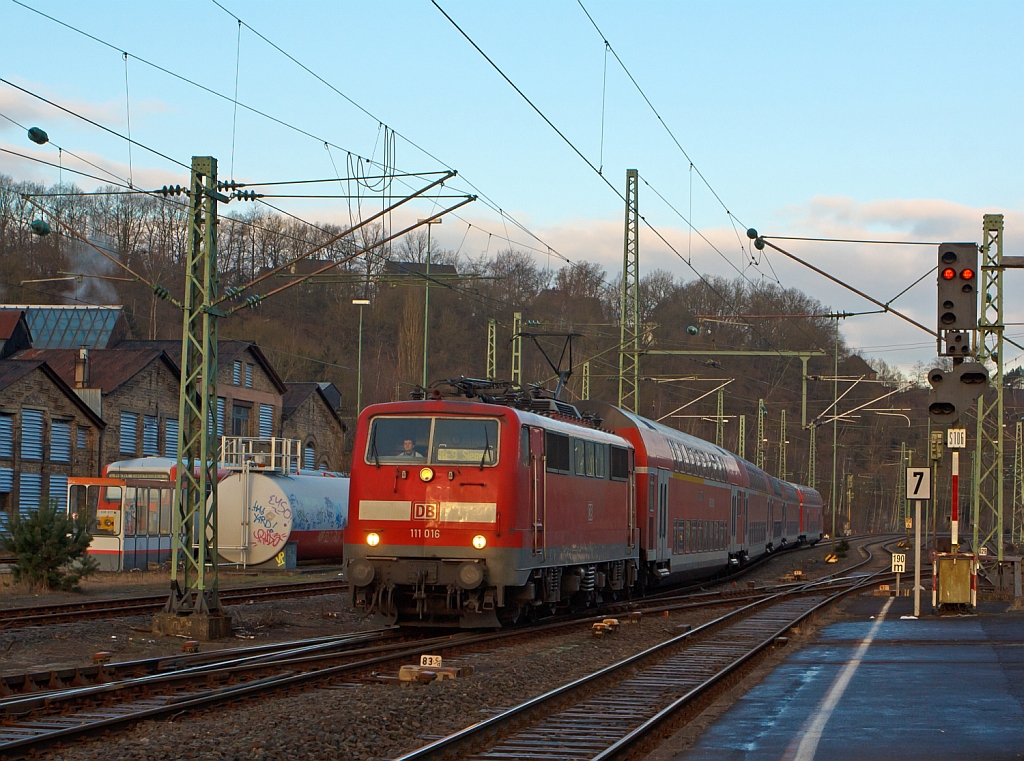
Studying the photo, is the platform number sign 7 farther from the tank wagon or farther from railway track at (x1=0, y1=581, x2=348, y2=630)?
the tank wagon

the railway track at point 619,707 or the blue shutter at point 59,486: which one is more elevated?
the blue shutter at point 59,486

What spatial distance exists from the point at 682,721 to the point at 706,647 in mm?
5912

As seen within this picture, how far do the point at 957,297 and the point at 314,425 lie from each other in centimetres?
5033

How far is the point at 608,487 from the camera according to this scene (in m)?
21.7

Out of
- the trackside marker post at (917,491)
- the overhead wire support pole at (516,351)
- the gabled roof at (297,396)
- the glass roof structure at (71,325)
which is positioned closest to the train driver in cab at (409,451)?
the trackside marker post at (917,491)

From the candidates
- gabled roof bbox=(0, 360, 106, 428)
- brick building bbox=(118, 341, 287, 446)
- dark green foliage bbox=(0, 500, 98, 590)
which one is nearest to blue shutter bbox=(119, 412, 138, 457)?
gabled roof bbox=(0, 360, 106, 428)

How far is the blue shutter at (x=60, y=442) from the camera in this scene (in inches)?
1831

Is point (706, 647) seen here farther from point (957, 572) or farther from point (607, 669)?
point (957, 572)

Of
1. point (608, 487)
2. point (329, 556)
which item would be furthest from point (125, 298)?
point (608, 487)

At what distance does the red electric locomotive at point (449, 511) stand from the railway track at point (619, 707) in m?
2.44

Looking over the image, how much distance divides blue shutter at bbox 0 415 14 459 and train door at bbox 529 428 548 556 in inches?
1222

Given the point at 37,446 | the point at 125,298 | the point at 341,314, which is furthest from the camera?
the point at 125,298

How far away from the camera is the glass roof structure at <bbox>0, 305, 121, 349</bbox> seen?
210 feet

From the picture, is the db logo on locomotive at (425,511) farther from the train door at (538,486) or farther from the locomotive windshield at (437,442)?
the train door at (538,486)
